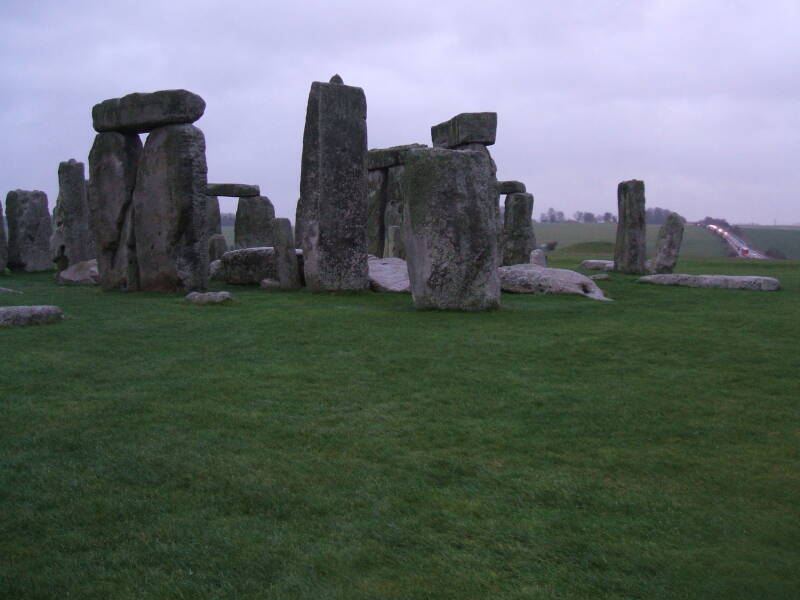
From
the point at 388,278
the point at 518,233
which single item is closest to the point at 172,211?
the point at 388,278

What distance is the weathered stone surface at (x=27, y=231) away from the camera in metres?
17.6

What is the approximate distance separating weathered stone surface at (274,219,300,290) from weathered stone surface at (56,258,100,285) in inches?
142

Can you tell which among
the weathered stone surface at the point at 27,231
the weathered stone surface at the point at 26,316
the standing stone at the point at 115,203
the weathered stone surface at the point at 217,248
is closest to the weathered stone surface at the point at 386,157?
the weathered stone surface at the point at 217,248

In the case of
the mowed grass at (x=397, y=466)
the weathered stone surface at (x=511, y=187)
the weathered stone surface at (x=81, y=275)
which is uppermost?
the weathered stone surface at (x=511, y=187)

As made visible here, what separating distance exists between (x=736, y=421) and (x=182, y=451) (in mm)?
3006

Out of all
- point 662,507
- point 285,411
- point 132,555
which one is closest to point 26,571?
point 132,555

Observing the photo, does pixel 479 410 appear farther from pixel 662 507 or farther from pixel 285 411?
pixel 662 507

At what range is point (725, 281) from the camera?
12758 millimetres

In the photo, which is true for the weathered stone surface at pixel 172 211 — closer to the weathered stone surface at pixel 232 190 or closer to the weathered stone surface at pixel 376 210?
the weathered stone surface at pixel 376 210

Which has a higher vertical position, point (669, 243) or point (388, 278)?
point (669, 243)

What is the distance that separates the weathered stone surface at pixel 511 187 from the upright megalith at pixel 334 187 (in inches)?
363

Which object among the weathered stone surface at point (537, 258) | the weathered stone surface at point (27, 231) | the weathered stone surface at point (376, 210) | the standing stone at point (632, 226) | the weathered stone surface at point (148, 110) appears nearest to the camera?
the weathered stone surface at point (148, 110)

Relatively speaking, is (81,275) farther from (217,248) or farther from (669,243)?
(669,243)

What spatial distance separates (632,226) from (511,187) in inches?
153
